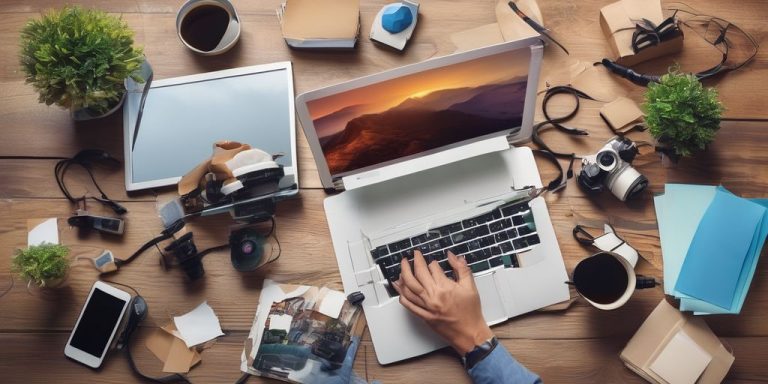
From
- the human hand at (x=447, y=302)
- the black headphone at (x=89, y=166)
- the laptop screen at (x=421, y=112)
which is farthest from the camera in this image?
the black headphone at (x=89, y=166)

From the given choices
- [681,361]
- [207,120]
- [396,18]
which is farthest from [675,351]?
[207,120]

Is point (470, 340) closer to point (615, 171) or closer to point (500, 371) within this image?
point (500, 371)

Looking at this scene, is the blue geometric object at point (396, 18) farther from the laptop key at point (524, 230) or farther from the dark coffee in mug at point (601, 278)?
the dark coffee in mug at point (601, 278)

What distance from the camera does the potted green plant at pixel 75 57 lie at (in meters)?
0.94

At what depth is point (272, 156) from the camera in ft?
3.42

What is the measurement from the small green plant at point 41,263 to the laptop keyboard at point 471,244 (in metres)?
0.53

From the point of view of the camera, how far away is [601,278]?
96 centimetres

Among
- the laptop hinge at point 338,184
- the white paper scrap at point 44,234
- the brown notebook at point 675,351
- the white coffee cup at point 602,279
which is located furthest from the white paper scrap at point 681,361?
the white paper scrap at point 44,234

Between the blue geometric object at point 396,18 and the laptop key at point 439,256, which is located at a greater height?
the blue geometric object at point 396,18

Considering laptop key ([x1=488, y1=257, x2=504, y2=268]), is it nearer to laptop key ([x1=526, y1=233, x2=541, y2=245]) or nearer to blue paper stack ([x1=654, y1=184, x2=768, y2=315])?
laptop key ([x1=526, y1=233, x2=541, y2=245])

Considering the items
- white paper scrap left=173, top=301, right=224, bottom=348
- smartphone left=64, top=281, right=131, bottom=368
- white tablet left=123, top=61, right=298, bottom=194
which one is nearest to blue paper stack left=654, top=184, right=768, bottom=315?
white tablet left=123, top=61, right=298, bottom=194

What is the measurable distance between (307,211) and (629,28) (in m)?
0.68

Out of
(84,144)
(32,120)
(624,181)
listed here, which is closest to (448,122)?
(624,181)

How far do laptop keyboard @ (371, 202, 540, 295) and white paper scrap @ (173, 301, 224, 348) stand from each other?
12.3 inches
